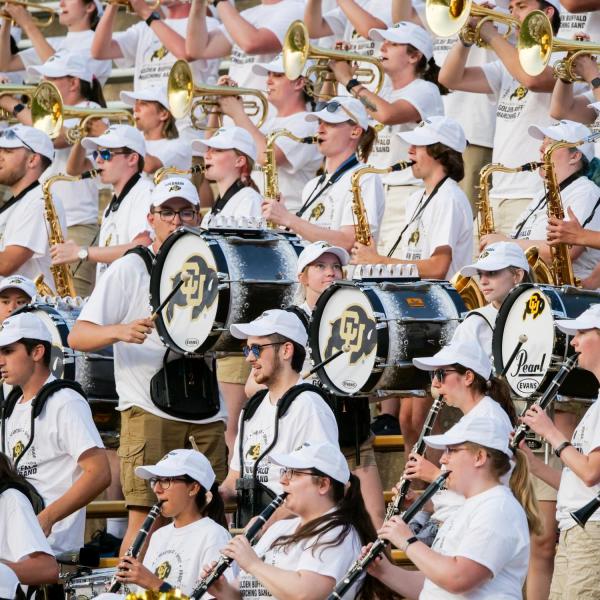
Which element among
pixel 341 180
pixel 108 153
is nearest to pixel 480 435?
pixel 341 180

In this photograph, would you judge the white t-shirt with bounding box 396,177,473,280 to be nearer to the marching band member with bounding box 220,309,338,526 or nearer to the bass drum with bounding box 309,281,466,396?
the bass drum with bounding box 309,281,466,396

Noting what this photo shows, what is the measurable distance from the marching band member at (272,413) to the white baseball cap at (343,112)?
2.06m

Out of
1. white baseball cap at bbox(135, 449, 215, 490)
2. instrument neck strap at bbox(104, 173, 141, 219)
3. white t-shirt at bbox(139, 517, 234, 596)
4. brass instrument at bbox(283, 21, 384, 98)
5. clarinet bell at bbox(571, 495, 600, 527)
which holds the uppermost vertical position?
brass instrument at bbox(283, 21, 384, 98)

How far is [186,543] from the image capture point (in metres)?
7.75

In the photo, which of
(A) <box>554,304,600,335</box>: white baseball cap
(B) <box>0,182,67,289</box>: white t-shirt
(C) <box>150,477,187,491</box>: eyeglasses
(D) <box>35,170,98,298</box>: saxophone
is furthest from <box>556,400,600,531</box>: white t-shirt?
(B) <box>0,182,67,289</box>: white t-shirt

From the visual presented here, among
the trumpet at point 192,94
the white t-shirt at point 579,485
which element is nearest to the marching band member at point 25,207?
the trumpet at point 192,94

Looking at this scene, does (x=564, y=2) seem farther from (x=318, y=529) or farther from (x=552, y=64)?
(x=318, y=529)

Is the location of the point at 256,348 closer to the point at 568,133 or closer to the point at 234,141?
the point at 568,133

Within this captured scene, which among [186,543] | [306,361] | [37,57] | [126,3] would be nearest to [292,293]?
[306,361]

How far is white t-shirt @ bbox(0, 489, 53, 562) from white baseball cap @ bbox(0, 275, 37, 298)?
8.57ft

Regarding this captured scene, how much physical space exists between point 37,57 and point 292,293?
5668 mm

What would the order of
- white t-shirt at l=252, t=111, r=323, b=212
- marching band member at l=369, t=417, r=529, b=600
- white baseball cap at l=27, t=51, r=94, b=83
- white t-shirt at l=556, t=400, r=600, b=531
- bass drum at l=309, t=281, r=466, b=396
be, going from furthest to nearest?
white baseball cap at l=27, t=51, r=94, b=83
white t-shirt at l=252, t=111, r=323, b=212
bass drum at l=309, t=281, r=466, b=396
white t-shirt at l=556, t=400, r=600, b=531
marching band member at l=369, t=417, r=529, b=600

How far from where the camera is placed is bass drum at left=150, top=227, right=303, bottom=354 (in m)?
9.35

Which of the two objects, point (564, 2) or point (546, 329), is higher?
point (564, 2)
